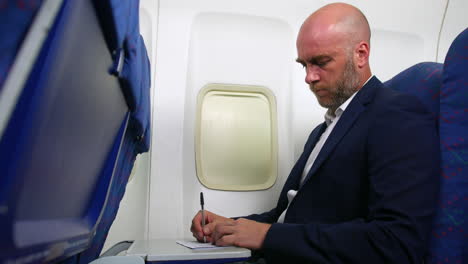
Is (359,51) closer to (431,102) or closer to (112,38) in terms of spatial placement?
(431,102)

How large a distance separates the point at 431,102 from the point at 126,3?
4.07 feet

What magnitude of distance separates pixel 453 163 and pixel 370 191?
28cm

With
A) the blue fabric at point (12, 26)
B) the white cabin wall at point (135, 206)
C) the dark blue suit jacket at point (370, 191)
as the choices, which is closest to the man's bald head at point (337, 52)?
the dark blue suit jacket at point (370, 191)

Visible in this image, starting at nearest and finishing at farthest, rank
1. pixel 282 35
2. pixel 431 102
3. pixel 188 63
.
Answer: pixel 431 102 < pixel 188 63 < pixel 282 35

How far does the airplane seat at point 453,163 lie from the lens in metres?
1.23

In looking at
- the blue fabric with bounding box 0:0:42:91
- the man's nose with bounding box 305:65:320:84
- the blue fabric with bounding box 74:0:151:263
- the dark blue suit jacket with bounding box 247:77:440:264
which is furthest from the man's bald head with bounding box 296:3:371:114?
the blue fabric with bounding box 0:0:42:91

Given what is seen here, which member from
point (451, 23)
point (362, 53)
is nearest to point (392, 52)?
point (451, 23)

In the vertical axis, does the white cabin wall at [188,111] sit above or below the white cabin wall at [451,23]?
below

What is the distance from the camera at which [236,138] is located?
2346mm

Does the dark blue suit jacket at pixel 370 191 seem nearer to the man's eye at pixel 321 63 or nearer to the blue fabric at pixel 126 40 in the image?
the man's eye at pixel 321 63

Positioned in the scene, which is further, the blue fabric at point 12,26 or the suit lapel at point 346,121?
the suit lapel at point 346,121

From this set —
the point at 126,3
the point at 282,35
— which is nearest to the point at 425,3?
the point at 282,35

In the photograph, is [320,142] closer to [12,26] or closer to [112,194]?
[112,194]

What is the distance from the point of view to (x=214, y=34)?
234 cm
